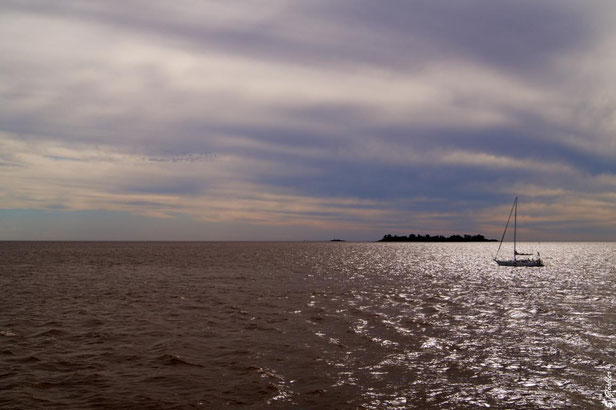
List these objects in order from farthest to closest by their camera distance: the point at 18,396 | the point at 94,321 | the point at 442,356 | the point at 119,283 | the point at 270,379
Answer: the point at 119,283
the point at 94,321
the point at 442,356
the point at 270,379
the point at 18,396

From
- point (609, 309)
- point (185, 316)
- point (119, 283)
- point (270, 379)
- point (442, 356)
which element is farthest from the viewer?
point (119, 283)

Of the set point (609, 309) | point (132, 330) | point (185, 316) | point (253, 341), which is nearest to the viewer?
point (253, 341)

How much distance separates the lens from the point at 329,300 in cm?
3672

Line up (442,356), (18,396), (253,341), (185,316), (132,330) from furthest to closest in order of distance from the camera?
1. (185,316)
2. (132,330)
3. (253,341)
4. (442,356)
5. (18,396)

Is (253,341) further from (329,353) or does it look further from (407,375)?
(407,375)

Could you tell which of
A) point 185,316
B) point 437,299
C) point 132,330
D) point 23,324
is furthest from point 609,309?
point 23,324

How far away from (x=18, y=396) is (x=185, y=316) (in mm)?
14513

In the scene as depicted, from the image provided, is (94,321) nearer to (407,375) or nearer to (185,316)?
(185,316)

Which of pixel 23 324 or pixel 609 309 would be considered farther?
pixel 609 309

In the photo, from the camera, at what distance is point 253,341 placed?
21.7 metres

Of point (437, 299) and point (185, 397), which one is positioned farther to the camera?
point (437, 299)

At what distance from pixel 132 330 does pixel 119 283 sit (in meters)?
27.8

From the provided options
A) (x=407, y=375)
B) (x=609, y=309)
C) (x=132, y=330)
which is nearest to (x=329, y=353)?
(x=407, y=375)

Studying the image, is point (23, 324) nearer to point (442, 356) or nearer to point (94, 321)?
point (94, 321)
